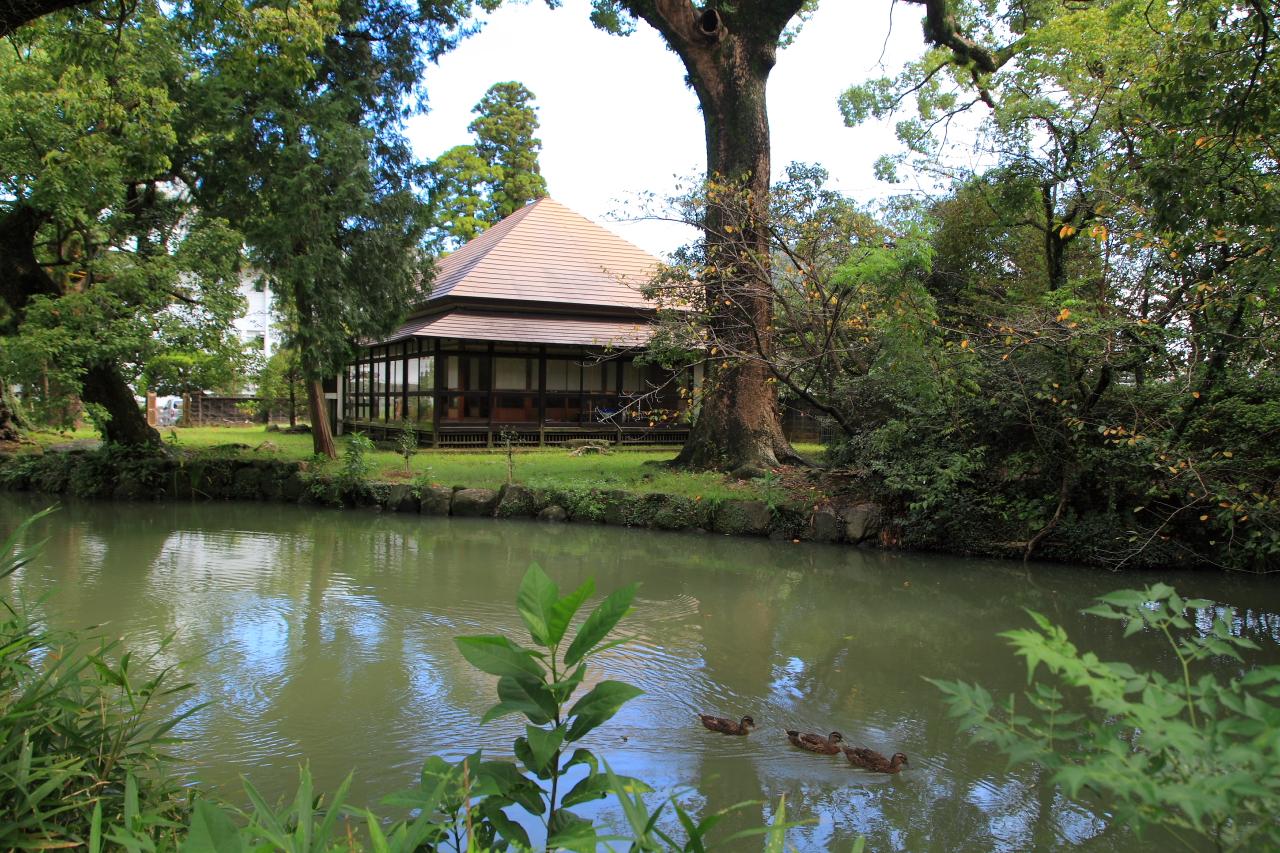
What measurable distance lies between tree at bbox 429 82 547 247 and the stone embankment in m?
17.2

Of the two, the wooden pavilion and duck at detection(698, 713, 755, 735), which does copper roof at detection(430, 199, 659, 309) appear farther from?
duck at detection(698, 713, 755, 735)

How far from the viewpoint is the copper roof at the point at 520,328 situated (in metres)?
17.5

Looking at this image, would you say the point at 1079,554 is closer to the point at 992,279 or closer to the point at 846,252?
the point at 846,252

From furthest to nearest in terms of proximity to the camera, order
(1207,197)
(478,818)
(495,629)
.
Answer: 1. (495,629)
2. (1207,197)
3. (478,818)

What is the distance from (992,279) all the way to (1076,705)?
10.1 metres

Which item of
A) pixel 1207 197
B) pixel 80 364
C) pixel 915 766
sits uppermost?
pixel 1207 197

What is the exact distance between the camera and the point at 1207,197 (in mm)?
5059

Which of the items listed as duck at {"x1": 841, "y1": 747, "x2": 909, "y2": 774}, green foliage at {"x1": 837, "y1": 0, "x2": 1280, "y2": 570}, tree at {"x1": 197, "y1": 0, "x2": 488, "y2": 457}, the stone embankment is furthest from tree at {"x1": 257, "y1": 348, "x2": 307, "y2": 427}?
duck at {"x1": 841, "y1": 747, "x2": 909, "y2": 774}

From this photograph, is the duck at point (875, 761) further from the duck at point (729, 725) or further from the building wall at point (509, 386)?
the building wall at point (509, 386)

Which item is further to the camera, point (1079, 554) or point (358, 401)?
point (358, 401)

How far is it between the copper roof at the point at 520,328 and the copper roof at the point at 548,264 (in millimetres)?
468

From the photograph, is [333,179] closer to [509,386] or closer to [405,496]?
[405,496]

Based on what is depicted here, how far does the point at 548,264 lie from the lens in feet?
67.8

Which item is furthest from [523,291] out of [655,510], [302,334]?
[655,510]
